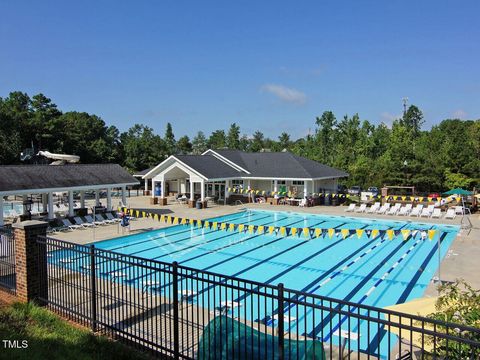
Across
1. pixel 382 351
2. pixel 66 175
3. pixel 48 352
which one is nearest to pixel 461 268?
pixel 382 351

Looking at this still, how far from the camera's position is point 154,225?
2502 centimetres

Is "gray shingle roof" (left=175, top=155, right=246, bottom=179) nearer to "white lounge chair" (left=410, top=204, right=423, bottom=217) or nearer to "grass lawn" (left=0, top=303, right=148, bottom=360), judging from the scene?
"white lounge chair" (left=410, top=204, right=423, bottom=217)

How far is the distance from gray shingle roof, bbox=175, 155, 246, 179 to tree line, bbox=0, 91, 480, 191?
13693 mm

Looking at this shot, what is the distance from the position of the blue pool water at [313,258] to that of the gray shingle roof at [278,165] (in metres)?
10.8

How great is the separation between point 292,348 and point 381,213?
26.0m

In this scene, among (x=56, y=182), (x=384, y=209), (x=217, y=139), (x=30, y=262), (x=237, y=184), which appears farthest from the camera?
(x=217, y=139)

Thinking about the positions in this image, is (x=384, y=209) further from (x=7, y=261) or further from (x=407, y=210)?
(x=7, y=261)

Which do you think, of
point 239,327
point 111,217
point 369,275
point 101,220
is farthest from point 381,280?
point 111,217

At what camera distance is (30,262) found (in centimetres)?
919

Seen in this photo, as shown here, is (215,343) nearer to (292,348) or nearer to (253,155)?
(292,348)

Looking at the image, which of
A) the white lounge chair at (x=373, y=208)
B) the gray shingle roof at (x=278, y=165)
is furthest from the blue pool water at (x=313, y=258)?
the gray shingle roof at (x=278, y=165)

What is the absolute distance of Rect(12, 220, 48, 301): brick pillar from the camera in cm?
913

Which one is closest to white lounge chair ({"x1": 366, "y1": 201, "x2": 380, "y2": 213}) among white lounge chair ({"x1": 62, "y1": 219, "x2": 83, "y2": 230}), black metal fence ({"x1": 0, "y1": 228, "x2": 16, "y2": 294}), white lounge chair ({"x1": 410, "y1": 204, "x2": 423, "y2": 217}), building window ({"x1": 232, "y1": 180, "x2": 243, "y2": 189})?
white lounge chair ({"x1": 410, "y1": 204, "x2": 423, "y2": 217})

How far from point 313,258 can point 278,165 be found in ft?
68.7
